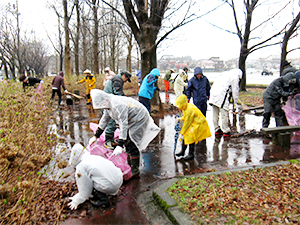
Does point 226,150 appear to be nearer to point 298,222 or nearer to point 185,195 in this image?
point 185,195

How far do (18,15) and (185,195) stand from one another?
24165mm

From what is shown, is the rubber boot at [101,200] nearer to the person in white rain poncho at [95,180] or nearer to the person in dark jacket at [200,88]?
the person in white rain poncho at [95,180]

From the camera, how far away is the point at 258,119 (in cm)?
846

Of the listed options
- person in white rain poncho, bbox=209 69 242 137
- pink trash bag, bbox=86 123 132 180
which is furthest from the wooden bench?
pink trash bag, bbox=86 123 132 180

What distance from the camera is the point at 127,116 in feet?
13.0

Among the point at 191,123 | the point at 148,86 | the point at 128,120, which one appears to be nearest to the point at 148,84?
the point at 148,86

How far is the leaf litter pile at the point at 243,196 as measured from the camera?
2.84 metres

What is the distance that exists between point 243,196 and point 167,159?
77.6 inches

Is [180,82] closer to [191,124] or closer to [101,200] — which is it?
[191,124]

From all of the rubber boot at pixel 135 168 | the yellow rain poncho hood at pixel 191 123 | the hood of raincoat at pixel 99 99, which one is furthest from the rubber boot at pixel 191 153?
the hood of raincoat at pixel 99 99

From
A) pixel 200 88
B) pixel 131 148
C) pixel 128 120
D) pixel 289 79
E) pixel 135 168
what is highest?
pixel 289 79

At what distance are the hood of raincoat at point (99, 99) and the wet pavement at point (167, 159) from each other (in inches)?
30.4

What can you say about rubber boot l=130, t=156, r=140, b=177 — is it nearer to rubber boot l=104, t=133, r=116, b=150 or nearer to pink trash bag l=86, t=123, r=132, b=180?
pink trash bag l=86, t=123, r=132, b=180

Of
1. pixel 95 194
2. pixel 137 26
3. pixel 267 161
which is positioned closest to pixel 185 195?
pixel 95 194
